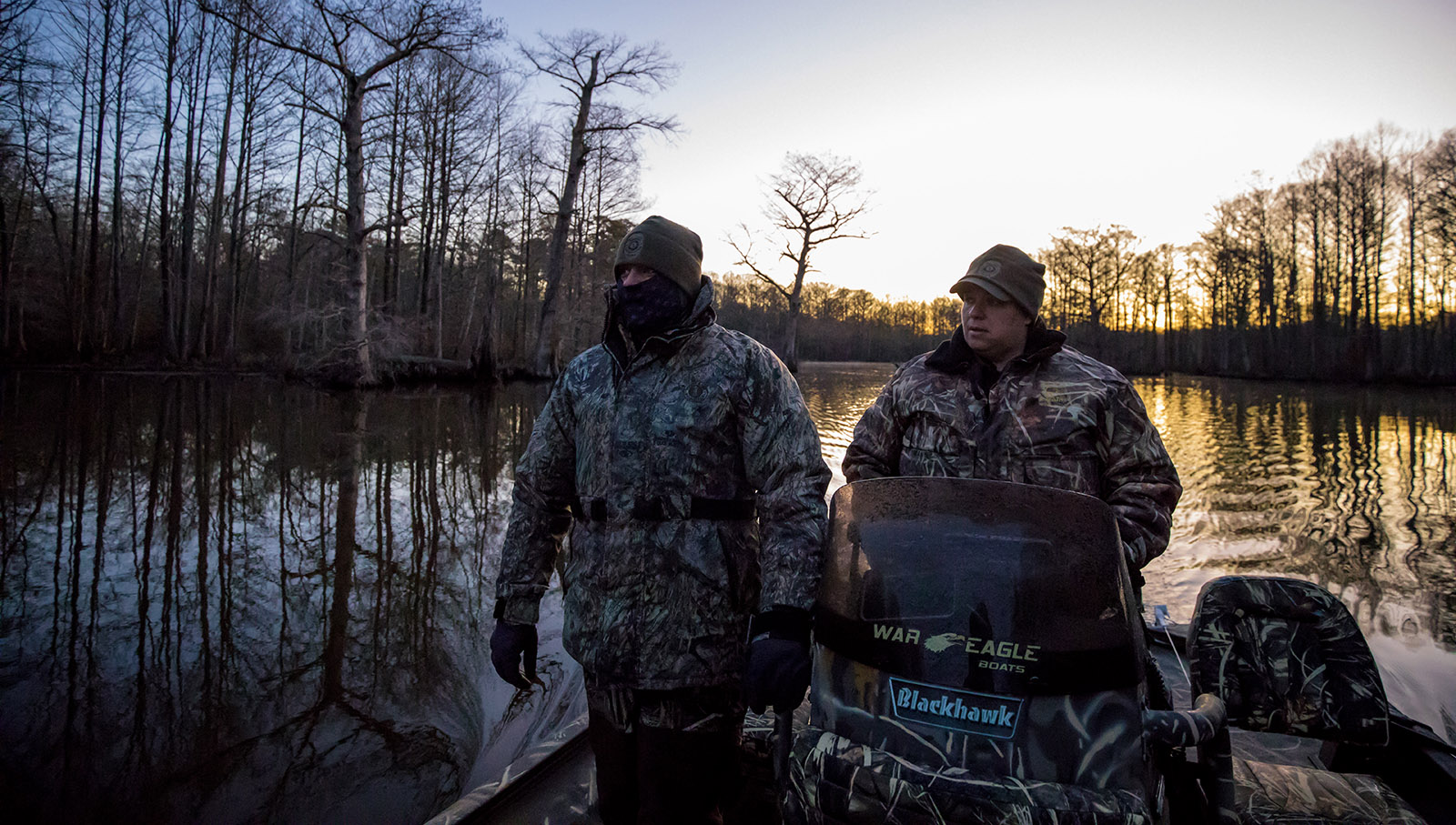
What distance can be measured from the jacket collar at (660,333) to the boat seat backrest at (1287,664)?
1.83m

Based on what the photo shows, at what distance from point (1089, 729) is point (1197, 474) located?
42.2 ft

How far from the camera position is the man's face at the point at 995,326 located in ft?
9.26

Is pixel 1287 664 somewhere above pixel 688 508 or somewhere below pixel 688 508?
below

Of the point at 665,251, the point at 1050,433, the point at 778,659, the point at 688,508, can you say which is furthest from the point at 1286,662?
the point at 665,251

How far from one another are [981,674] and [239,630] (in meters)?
5.02

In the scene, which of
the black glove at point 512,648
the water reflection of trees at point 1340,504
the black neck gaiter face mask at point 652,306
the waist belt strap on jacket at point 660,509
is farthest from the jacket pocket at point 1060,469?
the water reflection of trees at point 1340,504

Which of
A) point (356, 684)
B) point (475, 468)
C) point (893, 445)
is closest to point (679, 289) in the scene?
point (893, 445)

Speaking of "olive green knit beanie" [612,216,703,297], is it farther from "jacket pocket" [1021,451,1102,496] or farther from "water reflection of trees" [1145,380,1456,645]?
"water reflection of trees" [1145,380,1456,645]

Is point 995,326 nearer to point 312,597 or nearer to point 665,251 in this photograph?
point 665,251

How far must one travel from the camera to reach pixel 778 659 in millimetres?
1889

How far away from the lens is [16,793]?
10.2ft

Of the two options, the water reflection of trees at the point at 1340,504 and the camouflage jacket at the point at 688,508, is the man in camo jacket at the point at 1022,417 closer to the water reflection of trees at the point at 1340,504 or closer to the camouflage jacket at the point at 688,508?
the camouflage jacket at the point at 688,508

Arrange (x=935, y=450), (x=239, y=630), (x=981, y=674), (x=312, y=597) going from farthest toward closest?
(x=312, y=597), (x=239, y=630), (x=935, y=450), (x=981, y=674)

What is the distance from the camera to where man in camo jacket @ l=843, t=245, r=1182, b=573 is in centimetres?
259
